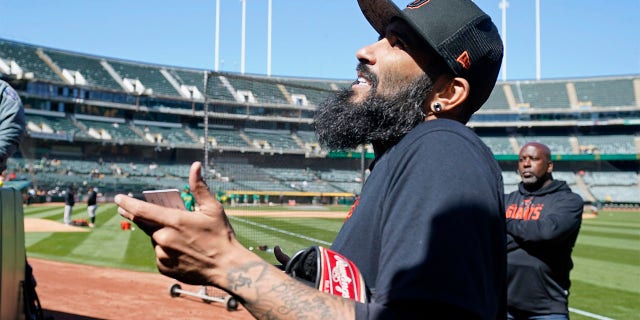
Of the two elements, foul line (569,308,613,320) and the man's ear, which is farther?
foul line (569,308,613,320)

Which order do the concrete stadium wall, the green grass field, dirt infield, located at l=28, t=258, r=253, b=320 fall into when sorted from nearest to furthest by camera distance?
the concrete stadium wall, dirt infield, located at l=28, t=258, r=253, b=320, the green grass field

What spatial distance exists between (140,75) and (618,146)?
2242 inches

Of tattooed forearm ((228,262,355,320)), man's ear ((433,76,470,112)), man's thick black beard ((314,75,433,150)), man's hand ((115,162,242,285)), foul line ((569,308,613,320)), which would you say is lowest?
foul line ((569,308,613,320))

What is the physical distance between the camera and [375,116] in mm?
1722

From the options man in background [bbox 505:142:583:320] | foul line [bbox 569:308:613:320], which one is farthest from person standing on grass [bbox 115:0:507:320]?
foul line [bbox 569:308:613:320]

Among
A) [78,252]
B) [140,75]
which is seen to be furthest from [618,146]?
[78,252]

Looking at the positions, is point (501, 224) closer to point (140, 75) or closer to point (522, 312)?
point (522, 312)

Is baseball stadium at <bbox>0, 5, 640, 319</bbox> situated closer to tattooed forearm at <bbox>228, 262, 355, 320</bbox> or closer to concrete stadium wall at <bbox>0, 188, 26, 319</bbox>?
concrete stadium wall at <bbox>0, 188, 26, 319</bbox>

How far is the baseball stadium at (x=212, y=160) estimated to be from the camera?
9.35m

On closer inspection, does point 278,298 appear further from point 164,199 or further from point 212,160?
point 212,160

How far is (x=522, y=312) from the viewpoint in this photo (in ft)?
14.7

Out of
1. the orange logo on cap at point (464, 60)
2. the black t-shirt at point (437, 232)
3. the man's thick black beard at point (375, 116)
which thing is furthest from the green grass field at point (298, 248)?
the black t-shirt at point (437, 232)

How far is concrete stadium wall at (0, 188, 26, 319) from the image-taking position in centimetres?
275

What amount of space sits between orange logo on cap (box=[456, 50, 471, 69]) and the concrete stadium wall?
2.52 metres
